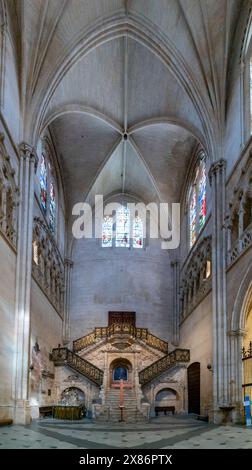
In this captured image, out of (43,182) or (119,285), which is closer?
(43,182)

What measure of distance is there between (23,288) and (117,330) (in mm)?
14980

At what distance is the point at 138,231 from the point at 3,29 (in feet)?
70.7

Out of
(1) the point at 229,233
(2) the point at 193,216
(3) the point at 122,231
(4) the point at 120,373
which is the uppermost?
(3) the point at 122,231

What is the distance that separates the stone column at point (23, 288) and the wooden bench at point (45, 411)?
17.7 ft

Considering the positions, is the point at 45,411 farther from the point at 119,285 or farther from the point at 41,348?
the point at 119,285

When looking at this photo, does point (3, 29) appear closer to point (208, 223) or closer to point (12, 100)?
point (12, 100)

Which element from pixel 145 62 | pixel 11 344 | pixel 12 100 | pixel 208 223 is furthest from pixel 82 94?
pixel 11 344

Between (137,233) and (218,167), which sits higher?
(137,233)

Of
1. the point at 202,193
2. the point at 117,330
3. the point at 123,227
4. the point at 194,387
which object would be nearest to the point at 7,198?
the point at 202,193

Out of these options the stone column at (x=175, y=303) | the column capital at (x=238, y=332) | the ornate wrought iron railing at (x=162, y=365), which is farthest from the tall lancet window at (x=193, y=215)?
the column capital at (x=238, y=332)

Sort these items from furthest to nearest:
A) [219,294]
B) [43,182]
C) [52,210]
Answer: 1. [52,210]
2. [43,182]
3. [219,294]

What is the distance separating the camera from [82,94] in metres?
27.5

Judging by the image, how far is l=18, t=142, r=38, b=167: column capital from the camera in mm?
22062

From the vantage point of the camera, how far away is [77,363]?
31.7 metres
